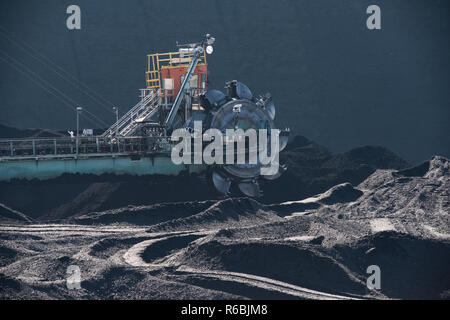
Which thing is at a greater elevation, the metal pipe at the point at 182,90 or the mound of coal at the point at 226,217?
the metal pipe at the point at 182,90

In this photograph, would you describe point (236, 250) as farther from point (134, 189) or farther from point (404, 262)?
point (134, 189)

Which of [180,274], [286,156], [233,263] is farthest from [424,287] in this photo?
[286,156]

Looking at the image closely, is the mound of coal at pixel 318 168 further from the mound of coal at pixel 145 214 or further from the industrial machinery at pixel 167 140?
the mound of coal at pixel 145 214

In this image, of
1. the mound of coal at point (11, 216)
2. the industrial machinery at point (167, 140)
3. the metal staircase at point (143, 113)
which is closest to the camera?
the mound of coal at point (11, 216)

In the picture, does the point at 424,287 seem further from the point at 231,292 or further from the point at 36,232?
the point at 36,232

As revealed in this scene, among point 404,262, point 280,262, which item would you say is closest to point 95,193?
point 280,262

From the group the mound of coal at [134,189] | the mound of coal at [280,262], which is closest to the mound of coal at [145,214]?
the mound of coal at [134,189]

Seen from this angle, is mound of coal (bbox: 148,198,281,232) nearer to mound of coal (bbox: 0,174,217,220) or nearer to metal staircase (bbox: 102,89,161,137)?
mound of coal (bbox: 0,174,217,220)
